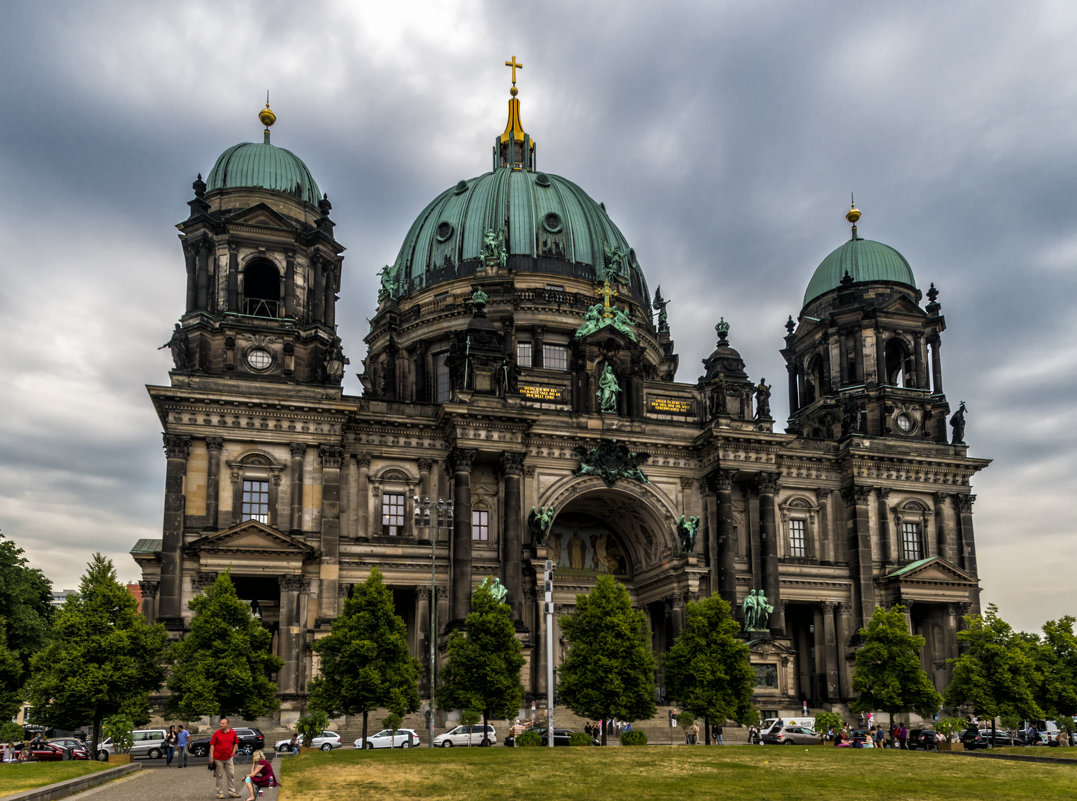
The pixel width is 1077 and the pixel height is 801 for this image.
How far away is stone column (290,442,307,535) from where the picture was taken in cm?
5506

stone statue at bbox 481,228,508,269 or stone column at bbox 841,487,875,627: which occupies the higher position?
stone statue at bbox 481,228,508,269

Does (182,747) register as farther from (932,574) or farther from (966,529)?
(966,529)

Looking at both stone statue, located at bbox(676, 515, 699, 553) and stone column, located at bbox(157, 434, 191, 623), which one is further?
stone statue, located at bbox(676, 515, 699, 553)

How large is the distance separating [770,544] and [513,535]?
15.3m

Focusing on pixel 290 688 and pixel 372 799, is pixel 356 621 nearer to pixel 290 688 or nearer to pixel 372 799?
pixel 290 688

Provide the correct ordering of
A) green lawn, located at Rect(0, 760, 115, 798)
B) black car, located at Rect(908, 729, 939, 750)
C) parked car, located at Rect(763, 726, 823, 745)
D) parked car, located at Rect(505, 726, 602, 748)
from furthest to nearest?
parked car, located at Rect(763, 726, 823, 745)
black car, located at Rect(908, 729, 939, 750)
parked car, located at Rect(505, 726, 602, 748)
green lawn, located at Rect(0, 760, 115, 798)

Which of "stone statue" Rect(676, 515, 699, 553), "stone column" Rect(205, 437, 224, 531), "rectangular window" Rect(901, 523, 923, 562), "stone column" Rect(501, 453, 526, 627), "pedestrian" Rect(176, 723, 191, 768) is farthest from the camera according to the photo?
"rectangular window" Rect(901, 523, 923, 562)

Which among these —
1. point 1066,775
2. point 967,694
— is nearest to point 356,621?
point 1066,775

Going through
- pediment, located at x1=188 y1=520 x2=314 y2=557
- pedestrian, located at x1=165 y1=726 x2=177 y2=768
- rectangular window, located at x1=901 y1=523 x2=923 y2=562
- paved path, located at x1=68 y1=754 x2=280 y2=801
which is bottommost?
pedestrian, located at x1=165 y1=726 x2=177 y2=768

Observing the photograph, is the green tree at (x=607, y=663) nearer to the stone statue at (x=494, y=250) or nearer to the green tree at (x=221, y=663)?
the green tree at (x=221, y=663)

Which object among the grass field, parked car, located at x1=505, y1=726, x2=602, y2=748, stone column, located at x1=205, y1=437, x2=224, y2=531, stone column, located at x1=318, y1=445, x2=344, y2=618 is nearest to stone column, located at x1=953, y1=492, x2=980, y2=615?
parked car, located at x1=505, y1=726, x2=602, y2=748

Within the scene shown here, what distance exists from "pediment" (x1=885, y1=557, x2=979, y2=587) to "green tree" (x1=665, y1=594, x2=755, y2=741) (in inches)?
704

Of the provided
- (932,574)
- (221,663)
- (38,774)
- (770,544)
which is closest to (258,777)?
(38,774)

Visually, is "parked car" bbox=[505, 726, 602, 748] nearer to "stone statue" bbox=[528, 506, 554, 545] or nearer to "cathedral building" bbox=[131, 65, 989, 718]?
"cathedral building" bbox=[131, 65, 989, 718]
